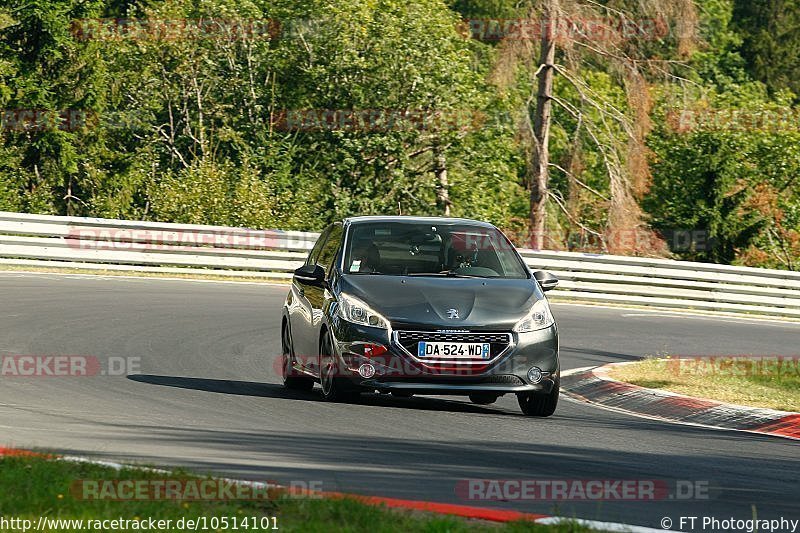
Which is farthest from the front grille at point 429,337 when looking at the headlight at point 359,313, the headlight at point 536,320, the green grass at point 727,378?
the green grass at point 727,378

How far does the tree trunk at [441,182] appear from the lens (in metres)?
40.8

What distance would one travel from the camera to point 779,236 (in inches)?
1922

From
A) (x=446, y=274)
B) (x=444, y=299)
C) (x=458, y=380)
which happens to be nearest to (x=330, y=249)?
(x=446, y=274)

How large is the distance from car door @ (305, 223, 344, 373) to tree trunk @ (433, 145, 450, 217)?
88.9ft

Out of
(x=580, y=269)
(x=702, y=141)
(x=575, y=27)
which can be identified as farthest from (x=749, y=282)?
(x=702, y=141)

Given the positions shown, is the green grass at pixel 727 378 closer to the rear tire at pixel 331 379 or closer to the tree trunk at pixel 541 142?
the rear tire at pixel 331 379

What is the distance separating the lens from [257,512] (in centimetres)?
668

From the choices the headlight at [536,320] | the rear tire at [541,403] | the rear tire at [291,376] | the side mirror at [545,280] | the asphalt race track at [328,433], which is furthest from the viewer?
the rear tire at [291,376]

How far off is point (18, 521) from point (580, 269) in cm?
2282

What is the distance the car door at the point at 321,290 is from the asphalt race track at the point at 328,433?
56cm

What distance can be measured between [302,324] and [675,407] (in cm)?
348

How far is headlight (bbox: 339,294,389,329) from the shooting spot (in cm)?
1149

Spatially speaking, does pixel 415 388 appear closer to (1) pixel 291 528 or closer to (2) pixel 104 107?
(1) pixel 291 528

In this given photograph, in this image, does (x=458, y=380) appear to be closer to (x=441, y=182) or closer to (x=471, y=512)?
(x=471, y=512)
